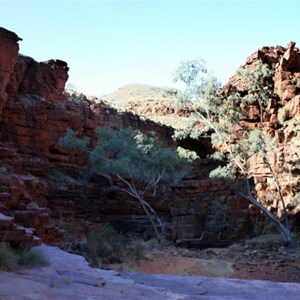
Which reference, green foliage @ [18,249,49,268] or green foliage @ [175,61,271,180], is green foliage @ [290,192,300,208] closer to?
green foliage @ [175,61,271,180]

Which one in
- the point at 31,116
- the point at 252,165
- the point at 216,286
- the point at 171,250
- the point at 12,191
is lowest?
the point at 171,250

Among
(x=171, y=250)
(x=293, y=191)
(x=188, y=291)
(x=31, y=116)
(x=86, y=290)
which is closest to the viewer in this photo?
(x=86, y=290)

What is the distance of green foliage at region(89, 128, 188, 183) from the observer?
18719 millimetres

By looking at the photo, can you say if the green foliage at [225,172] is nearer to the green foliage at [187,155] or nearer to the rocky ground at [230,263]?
the green foliage at [187,155]

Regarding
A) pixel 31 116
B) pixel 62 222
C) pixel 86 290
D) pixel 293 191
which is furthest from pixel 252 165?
pixel 86 290

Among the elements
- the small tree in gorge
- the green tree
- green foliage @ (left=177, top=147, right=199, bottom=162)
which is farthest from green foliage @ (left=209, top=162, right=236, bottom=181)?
the small tree in gorge

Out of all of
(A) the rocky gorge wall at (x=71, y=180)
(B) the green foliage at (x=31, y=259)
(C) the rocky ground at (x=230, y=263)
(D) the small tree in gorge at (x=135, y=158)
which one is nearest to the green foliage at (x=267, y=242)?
(C) the rocky ground at (x=230, y=263)

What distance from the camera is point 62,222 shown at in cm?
1947

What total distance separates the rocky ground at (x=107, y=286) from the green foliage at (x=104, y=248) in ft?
12.9

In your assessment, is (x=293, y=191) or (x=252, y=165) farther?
(x=252, y=165)

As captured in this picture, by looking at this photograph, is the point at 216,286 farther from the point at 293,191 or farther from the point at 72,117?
the point at 72,117

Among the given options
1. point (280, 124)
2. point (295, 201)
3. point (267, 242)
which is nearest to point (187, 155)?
point (280, 124)

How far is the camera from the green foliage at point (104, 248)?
34.8ft

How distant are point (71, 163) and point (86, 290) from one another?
72.8ft
